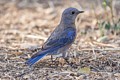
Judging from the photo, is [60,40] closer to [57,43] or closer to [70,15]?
[57,43]

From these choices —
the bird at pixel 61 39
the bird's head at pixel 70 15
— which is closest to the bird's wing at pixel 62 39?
the bird at pixel 61 39

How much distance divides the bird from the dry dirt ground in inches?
6.7

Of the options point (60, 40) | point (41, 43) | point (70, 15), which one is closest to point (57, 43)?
point (60, 40)

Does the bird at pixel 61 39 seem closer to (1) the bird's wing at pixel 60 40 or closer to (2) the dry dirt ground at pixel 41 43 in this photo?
(1) the bird's wing at pixel 60 40

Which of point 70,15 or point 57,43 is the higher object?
point 70,15

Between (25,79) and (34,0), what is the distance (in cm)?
569

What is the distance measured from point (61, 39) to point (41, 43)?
5.04ft

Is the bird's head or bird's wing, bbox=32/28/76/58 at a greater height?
the bird's head

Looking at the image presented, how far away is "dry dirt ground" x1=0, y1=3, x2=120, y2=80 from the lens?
6.52 m

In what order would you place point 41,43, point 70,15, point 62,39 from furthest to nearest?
1. point 41,43
2. point 70,15
3. point 62,39

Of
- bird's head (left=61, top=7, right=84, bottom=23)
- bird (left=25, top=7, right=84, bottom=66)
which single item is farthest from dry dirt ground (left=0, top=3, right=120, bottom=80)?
bird's head (left=61, top=7, right=84, bottom=23)

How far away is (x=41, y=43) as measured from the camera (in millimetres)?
8734

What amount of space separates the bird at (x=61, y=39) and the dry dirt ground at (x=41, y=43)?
170 millimetres

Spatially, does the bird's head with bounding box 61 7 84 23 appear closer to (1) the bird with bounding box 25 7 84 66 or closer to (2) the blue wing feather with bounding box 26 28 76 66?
(1) the bird with bounding box 25 7 84 66
